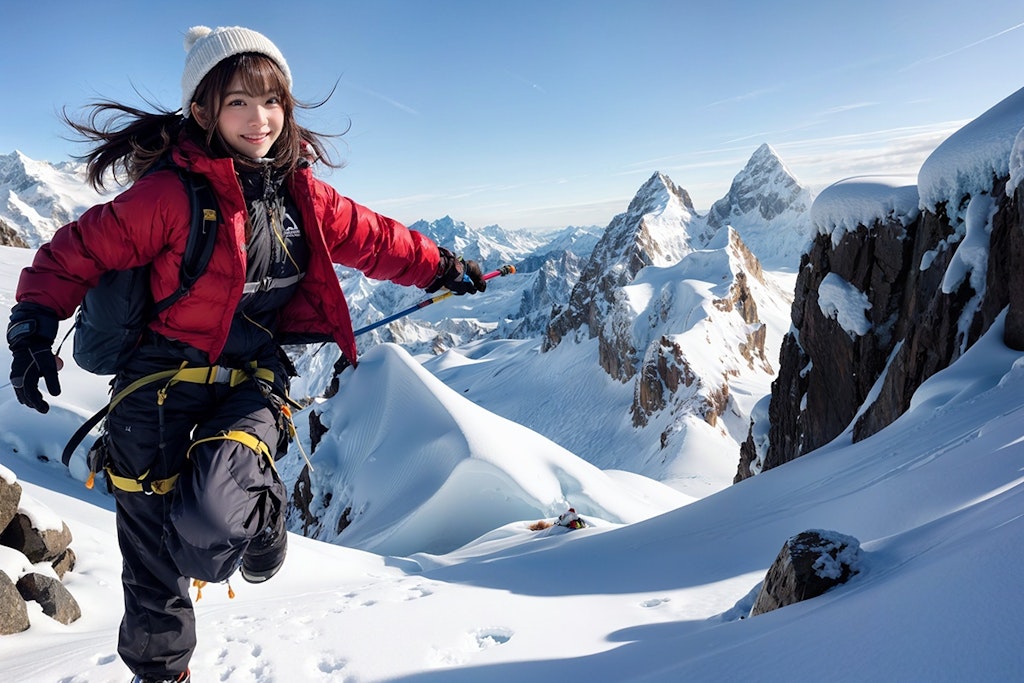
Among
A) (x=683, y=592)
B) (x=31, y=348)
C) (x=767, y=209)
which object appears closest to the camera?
(x=31, y=348)

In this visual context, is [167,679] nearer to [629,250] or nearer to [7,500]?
[7,500]

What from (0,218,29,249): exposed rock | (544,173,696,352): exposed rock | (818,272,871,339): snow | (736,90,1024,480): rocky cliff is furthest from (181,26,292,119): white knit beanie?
(544,173,696,352): exposed rock

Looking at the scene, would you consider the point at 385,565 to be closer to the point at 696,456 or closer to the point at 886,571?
the point at 886,571

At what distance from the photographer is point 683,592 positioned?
5.02 meters

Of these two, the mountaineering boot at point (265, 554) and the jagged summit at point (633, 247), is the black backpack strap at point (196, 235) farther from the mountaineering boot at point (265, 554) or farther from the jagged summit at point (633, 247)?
the jagged summit at point (633, 247)

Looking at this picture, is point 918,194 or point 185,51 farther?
point 918,194

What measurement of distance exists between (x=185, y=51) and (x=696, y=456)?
4087 centimetres

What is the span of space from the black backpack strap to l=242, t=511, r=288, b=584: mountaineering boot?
49.2 inches

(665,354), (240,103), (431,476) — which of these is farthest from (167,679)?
(665,354)

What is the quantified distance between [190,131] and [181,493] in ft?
5.61

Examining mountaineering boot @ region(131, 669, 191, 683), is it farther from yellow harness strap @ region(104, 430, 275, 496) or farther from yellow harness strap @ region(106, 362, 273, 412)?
yellow harness strap @ region(106, 362, 273, 412)

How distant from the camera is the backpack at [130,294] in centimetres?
260

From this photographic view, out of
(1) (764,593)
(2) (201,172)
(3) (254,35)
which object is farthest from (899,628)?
(3) (254,35)

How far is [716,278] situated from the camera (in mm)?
65562
